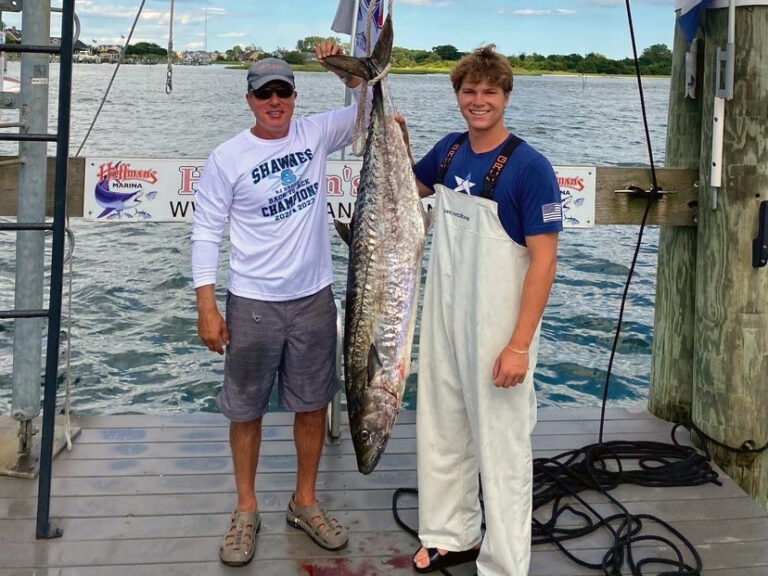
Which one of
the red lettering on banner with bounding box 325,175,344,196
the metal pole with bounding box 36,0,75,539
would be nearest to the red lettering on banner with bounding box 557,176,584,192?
the red lettering on banner with bounding box 325,175,344,196

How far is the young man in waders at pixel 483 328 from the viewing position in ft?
8.54

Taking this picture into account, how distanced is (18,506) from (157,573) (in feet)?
2.50

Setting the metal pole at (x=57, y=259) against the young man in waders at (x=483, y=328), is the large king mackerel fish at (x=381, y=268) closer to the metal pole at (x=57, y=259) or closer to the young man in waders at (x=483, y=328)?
the young man in waders at (x=483, y=328)

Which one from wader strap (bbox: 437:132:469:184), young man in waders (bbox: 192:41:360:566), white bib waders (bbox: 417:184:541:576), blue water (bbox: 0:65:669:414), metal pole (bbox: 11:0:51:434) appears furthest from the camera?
blue water (bbox: 0:65:669:414)

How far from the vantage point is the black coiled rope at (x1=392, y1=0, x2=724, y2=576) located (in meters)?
2.99

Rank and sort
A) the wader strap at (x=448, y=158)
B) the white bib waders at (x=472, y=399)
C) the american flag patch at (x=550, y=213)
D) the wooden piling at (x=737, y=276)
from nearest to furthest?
1. the american flag patch at (x=550, y=213)
2. the white bib waders at (x=472, y=399)
3. the wader strap at (x=448, y=158)
4. the wooden piling at (x=737, y=276)

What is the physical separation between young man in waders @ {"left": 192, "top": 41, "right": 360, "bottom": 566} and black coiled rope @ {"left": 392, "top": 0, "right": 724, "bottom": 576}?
1.87 ft

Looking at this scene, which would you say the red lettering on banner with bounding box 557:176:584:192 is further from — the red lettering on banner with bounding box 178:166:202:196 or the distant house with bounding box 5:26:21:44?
the distant house with bounding box 5:26:21:44

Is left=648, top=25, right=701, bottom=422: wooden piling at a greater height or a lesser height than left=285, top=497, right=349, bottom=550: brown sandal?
greater

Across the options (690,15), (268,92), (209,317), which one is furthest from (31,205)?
(690,15)

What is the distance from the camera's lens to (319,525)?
10.1 feet

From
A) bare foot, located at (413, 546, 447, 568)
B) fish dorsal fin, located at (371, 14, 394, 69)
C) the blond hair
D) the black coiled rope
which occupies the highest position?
fish dorsal fin, located at (371, 14, 394, 69)

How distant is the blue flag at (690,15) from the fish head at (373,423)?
2.22 meters

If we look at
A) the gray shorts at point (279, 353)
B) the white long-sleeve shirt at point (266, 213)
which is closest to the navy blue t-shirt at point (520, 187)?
the white long-sleeve shirt at point (266, 213)
